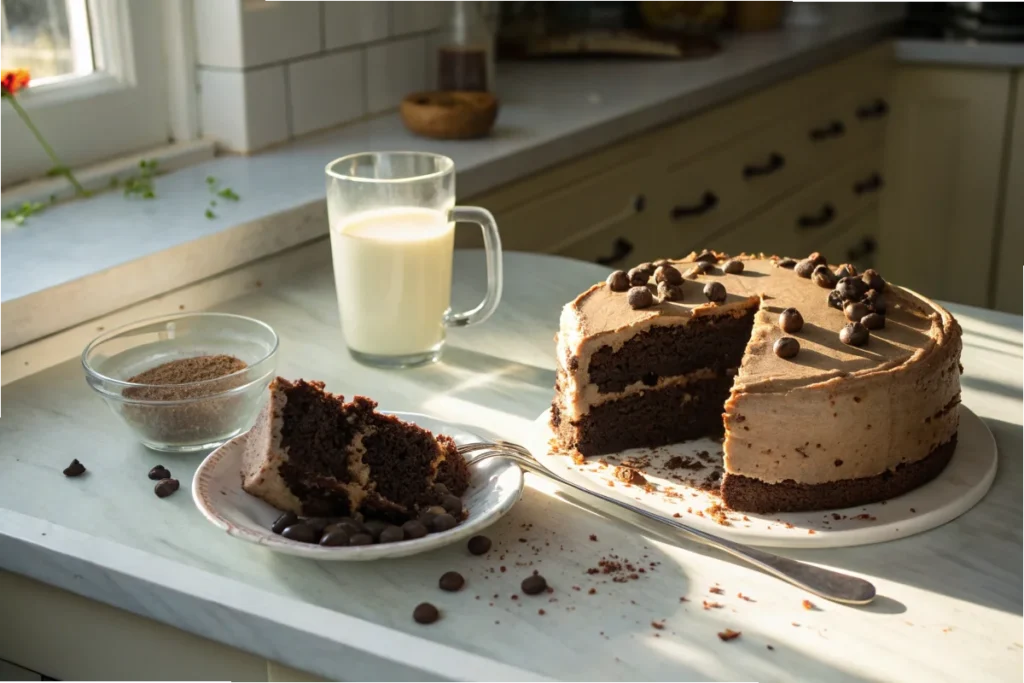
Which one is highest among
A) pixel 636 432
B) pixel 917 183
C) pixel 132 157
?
pixel 132 157

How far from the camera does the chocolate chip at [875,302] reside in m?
1.19

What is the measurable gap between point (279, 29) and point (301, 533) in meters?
1.34

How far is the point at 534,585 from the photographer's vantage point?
0.92 m

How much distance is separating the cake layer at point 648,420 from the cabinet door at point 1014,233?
243cm

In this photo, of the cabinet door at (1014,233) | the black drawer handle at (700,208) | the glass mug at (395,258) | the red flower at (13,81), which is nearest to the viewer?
the glass mug at (395,258)

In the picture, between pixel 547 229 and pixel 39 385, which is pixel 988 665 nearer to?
pixel 39 385

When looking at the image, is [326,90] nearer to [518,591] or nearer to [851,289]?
[851,289]

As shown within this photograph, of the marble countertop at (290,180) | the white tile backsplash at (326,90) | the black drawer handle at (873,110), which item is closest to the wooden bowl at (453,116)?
the marble countertop at (290,180)

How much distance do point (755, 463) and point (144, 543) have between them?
0.56 m

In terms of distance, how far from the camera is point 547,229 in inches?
87.9

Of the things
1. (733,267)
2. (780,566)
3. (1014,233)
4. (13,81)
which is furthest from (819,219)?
(780,566)

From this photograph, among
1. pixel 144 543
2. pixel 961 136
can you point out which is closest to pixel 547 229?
pixel 144 543

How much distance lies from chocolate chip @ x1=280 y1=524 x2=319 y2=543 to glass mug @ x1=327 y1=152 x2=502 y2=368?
461 millimetres

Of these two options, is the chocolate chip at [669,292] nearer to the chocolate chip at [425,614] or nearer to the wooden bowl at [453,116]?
the chocolate chip at [425,614]
